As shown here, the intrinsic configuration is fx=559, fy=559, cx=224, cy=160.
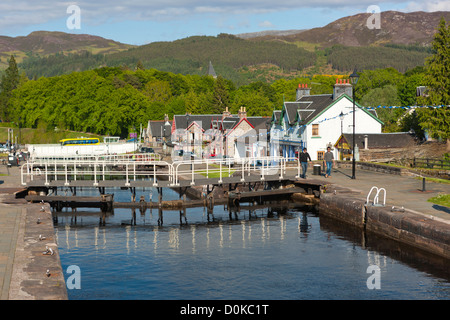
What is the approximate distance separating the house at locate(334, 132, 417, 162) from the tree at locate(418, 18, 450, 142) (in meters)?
3.31

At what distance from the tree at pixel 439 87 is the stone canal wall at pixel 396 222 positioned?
1229 inches

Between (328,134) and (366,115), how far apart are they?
4.95m

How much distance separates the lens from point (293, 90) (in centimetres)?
17688

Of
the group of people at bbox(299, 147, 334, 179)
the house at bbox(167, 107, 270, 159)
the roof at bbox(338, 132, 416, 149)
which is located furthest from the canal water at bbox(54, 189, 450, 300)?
the house at bbox(167, 107, 270, 159)

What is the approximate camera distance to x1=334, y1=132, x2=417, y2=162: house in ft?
191

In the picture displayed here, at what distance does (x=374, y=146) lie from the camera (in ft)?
199

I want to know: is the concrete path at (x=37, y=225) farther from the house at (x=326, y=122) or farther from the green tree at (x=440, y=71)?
the green tree at (x=440, y=71)

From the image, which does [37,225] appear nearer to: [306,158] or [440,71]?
[306,158]

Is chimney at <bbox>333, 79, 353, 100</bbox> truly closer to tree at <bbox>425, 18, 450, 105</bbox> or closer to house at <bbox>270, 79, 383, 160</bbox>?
house at <bbox>270, 79, 383, 160</bbox>

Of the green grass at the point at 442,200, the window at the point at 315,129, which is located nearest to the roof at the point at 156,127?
the window at the point at 315,129

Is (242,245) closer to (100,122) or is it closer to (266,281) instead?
(266,281)

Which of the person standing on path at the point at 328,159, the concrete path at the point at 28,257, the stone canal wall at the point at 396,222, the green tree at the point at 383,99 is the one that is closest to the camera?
the concrete path at the point at 28,257

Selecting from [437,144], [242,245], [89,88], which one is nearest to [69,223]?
[242,245]

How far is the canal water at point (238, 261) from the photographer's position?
21.3m
